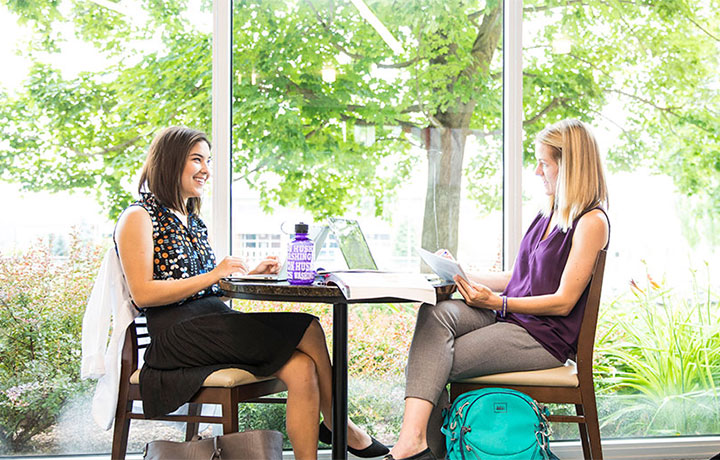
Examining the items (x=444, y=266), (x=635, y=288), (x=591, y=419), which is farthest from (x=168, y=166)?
(x=635, y=288)

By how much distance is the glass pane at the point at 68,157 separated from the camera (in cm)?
267

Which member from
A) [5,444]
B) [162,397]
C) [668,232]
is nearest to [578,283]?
[668,232]

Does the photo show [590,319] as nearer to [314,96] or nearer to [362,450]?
[362,450]

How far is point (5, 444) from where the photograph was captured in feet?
8.76

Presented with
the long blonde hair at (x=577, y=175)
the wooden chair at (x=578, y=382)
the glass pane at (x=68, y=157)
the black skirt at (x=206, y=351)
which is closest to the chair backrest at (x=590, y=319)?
the wooden chair at (x=578, y=382)

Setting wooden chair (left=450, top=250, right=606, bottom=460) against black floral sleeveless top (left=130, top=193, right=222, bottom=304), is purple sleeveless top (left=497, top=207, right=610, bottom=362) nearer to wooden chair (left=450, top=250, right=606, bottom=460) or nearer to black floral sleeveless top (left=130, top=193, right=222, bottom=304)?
wooden chair (left=450, top=250, right=606, bottom=460)

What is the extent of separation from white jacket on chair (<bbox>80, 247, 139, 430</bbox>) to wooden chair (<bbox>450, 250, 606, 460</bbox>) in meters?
1.19

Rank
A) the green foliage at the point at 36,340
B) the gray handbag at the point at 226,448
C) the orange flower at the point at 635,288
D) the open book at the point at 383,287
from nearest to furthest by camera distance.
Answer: the open book at the point at 383,287 < the gray handbag at the point at 226,448 < the green foliage at the point at 36,340 < the orange flower at the point at 635,288

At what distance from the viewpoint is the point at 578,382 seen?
6.97 ft

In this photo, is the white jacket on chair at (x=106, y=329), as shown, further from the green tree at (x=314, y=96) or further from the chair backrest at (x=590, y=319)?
the chair backrest at (x=590, y=319)

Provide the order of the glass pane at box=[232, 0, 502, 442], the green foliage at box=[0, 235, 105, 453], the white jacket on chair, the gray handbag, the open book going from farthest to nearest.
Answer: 1. the glass pane at box=[232, 0, 502, 442]
2. the green foliage at box=[0, 235, 105, 453]
3. the white jacket on chair
4. the gray handbag
5. the open book

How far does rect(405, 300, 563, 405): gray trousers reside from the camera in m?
2.08

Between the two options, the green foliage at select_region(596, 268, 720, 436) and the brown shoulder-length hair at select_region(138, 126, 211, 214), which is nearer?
the brown shoulder-length hair at select_region(138, 126, 211, 214)

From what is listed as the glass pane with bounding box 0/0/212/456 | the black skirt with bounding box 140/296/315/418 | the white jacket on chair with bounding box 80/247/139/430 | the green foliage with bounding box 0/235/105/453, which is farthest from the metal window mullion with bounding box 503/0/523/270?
the green foliage with bounding box 0/235/105/453
